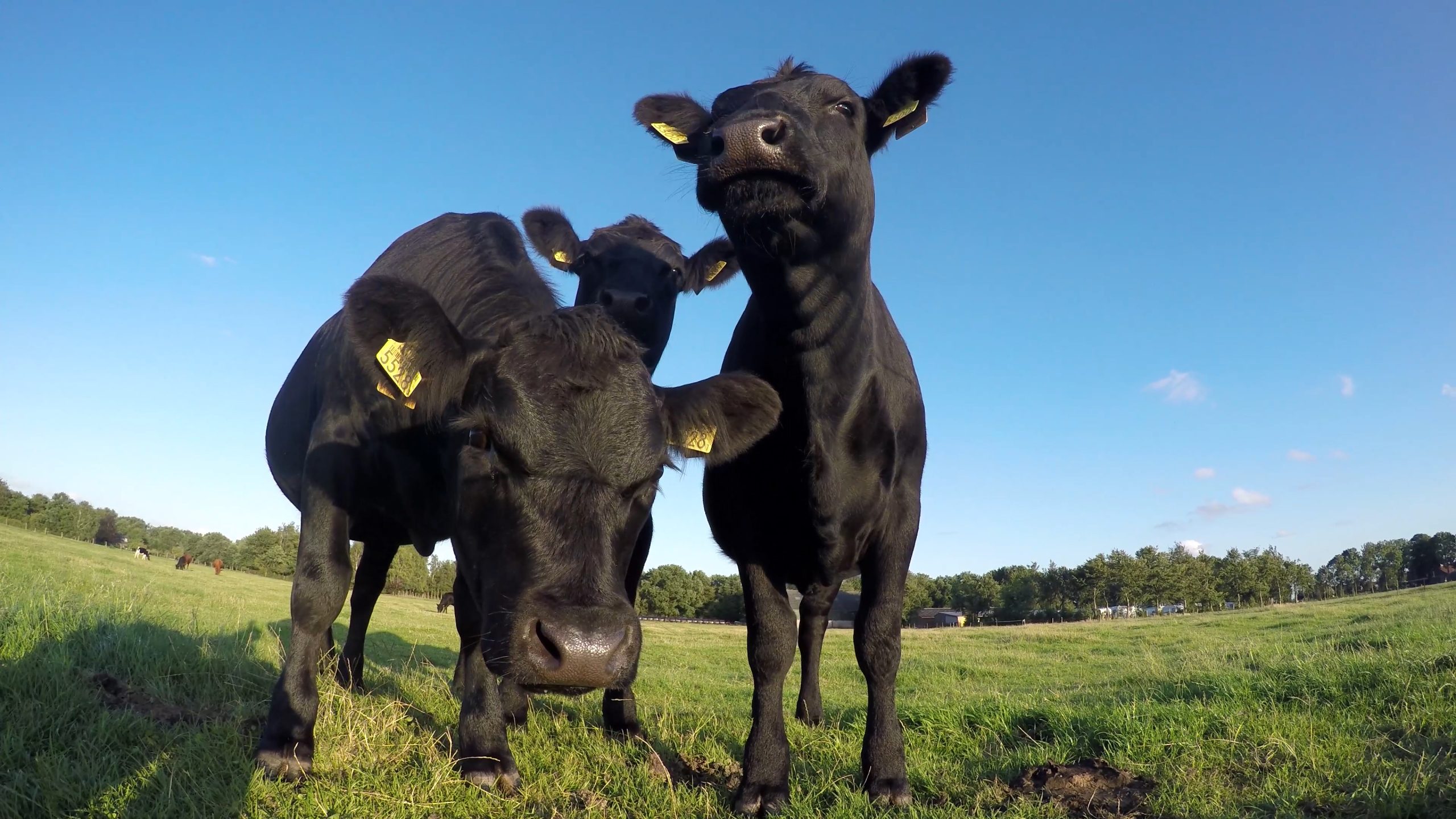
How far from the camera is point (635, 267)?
8039 millimetres

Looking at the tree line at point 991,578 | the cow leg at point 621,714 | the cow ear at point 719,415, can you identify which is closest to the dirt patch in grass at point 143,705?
the cow leg at point 621,714

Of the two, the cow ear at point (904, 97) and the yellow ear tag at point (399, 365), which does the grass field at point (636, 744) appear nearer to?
the yellow ear tag at point (399, 365)

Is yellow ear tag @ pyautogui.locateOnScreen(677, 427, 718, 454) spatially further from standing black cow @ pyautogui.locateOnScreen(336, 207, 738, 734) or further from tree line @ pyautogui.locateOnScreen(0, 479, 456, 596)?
tree line @ pyautogui.locateOnScreen(0, 479, 456, 596)

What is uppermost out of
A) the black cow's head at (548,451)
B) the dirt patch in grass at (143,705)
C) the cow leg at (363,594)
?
the black cow's head at (548,451)

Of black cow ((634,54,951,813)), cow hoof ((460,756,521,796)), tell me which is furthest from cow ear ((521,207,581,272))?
cow hoof ((460,756,521,796))

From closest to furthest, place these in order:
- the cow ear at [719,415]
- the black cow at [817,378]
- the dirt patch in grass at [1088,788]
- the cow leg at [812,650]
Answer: the dirt patch in grass at [1088,788] → the cow ear at [719,415] → the black cow at [817,378] → the cow leg at [812,650]

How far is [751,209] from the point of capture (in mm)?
4188

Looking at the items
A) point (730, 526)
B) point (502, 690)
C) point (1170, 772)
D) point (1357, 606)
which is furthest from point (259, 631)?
point (1357, 606)

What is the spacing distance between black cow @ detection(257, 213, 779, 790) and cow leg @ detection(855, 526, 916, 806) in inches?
41.5

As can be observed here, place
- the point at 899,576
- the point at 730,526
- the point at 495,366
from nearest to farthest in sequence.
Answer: the point at 495,366 < the point at 899,576 < the point at 730,526

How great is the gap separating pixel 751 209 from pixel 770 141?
1.07 feet

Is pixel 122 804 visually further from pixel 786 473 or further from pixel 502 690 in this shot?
pixel 786 473

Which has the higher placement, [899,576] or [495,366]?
[495,366]

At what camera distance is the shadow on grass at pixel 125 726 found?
10.6 ft
